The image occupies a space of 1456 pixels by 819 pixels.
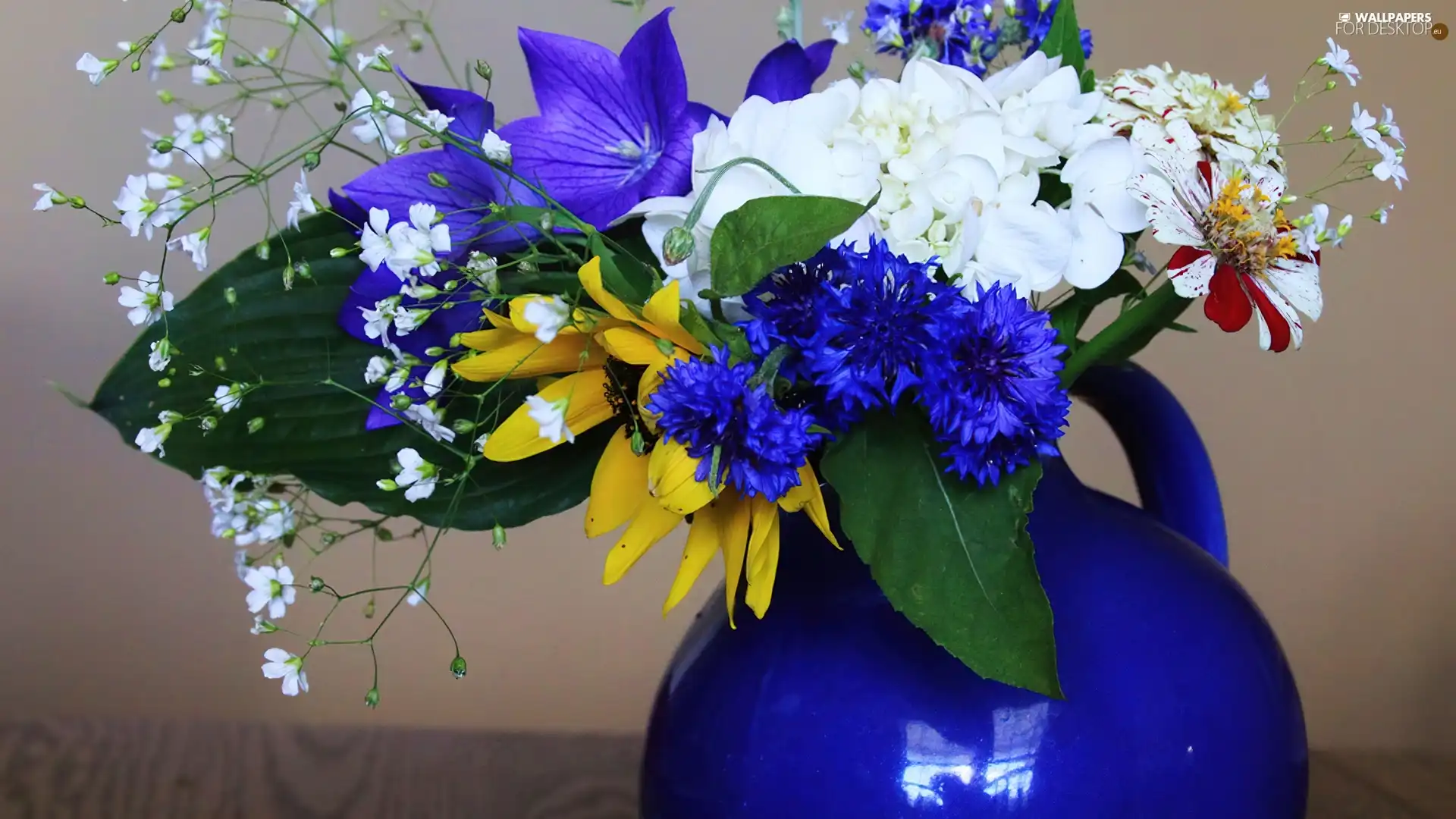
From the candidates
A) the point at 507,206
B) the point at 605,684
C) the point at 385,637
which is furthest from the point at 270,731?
the point at 507,206

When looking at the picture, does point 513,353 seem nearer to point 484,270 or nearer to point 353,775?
point 484,270

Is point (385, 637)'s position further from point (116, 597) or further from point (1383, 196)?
point (1383, 196)

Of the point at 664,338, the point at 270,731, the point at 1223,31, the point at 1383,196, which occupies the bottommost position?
the point at 270,731

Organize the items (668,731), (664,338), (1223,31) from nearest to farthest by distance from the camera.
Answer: (664,338) < (668,731) < (1223,31)

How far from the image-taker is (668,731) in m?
0.45

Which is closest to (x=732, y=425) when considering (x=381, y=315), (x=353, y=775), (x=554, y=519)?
(x=381, y=315)

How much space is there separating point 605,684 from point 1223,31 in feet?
2.85

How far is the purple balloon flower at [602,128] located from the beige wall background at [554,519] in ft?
2.24

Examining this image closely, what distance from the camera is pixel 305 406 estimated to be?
0.44 m

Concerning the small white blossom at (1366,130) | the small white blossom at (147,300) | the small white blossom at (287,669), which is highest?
the small white blossom at (1366,130)

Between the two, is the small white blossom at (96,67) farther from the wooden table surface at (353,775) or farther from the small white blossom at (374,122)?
the wooden table surface at (353,775)

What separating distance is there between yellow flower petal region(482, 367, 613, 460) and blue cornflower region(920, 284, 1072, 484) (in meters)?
0.11

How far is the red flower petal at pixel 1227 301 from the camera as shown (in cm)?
36

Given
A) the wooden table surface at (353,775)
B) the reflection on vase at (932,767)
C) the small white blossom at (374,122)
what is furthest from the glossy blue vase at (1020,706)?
the wooden table surface at (353,775)
